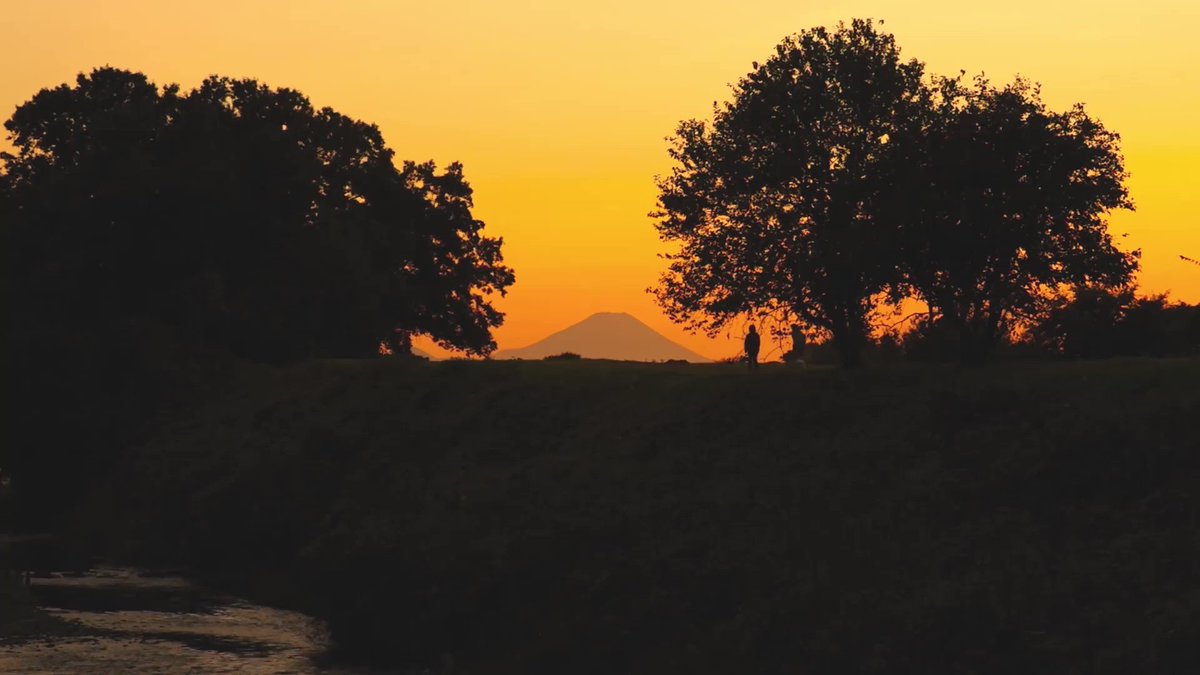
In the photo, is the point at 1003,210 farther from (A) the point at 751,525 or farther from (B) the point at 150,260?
(B) the point at 150,260

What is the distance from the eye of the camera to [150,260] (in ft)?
254

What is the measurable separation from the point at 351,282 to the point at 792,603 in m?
56.8

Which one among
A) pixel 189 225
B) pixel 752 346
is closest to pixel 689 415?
pixel 752 346

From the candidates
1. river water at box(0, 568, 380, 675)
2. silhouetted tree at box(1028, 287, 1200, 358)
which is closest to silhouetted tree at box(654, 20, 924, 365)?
silhouetted tree at box(1028, 287, 1200, 358)

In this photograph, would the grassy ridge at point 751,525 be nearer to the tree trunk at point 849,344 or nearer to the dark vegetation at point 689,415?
the dark vegetation at point 689,415

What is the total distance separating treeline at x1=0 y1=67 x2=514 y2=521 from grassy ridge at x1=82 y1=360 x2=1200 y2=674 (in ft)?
48.7

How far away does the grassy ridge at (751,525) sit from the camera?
99.6ft

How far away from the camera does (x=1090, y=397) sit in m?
40.9

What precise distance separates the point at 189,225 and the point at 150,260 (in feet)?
9.39

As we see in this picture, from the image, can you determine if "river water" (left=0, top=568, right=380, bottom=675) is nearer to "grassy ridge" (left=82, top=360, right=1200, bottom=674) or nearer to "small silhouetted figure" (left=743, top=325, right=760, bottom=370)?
"grassy ridge" (left=82, top=360, right=1200, bottom=674)

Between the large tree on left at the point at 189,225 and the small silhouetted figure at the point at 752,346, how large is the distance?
105 ft

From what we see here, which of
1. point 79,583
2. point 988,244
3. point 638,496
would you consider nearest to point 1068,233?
point 988,244

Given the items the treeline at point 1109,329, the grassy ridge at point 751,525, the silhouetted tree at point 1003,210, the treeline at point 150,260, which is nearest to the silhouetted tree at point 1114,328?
the treeline at point 1109,329

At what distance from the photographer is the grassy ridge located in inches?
1195
